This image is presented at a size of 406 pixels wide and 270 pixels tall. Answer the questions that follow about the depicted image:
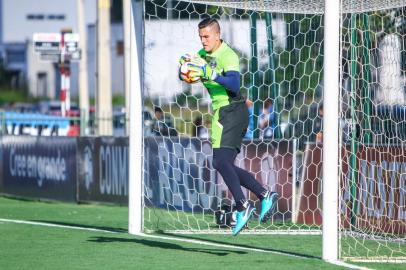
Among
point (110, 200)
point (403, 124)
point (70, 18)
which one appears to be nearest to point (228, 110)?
point (403, 124)

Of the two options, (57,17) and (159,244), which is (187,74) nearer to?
(159,244)

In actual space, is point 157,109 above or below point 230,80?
below

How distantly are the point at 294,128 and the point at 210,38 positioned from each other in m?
4.90

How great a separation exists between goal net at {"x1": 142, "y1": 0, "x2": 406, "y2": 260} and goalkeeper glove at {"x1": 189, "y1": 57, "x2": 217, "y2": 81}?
85.8 inches

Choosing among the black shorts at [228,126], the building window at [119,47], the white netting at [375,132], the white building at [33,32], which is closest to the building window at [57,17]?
the white building at [33,32]

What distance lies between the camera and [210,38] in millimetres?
11258

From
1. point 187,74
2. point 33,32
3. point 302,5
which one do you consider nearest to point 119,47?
point 33,32

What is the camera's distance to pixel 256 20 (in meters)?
15.8

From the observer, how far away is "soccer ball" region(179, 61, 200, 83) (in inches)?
427

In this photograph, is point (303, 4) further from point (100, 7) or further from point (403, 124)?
point (100, 7)

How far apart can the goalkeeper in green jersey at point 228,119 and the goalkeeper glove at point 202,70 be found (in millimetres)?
35

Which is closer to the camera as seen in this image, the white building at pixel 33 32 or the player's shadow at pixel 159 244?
the player's shadow at pixel 159 244

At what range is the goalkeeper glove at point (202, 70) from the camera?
10.8 meters

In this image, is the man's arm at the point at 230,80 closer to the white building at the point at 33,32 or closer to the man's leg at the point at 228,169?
the man's leg at the point at 228,169
